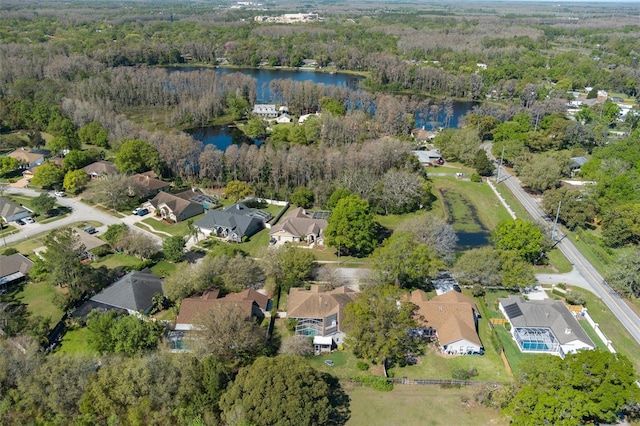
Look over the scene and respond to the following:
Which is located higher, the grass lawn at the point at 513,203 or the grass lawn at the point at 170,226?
the grass lawn at the point at 513,203

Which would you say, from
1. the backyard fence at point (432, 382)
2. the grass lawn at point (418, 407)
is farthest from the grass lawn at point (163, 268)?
the backyard fence at point (432, 382)

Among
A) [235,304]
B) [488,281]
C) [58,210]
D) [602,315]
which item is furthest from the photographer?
[58,210]

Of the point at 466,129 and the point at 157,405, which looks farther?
the point at 466,129

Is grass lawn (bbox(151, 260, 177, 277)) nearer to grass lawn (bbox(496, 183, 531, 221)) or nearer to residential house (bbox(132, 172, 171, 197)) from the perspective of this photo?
residential house (bbox(132, 172, 171, 197))

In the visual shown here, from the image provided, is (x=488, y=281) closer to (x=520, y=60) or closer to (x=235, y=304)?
(x=235, y=304)

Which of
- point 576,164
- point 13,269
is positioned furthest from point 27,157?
point 576,164

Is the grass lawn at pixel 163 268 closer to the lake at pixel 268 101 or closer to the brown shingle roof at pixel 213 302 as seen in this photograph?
the brown shingle roof at pixel 213 302

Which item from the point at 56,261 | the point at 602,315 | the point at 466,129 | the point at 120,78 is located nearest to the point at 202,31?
the point at 120,78
